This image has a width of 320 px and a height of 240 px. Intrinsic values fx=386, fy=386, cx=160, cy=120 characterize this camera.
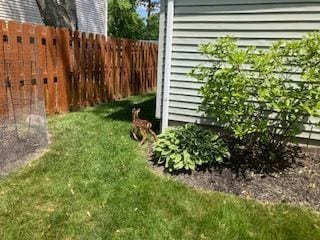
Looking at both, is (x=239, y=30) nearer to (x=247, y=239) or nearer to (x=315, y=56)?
(x=315, y=56)

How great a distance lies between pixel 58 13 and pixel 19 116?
15.5 feet

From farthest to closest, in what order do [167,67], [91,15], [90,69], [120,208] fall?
[91,15]
[90,69]
[167,67]
[120,208]

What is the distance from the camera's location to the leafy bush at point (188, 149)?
4.70 metres

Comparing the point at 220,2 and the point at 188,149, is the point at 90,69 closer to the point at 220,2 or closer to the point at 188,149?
the point at 220,2

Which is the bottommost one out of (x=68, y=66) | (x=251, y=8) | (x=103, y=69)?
(x=103, y=69)

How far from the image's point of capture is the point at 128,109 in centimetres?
883

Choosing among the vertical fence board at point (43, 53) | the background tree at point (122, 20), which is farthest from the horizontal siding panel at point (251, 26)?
the background tree at point (122, 20)

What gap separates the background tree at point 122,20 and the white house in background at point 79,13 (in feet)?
29.3

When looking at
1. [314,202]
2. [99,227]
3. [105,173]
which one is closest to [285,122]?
[314,202]

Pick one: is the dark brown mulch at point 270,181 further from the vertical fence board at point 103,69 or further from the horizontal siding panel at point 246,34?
the vertical fence board at point 103,69

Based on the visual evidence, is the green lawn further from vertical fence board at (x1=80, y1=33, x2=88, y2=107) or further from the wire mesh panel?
vertical fence board at (x1=80, y1=33, x2=88, y2=107)

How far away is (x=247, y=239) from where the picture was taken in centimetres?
342

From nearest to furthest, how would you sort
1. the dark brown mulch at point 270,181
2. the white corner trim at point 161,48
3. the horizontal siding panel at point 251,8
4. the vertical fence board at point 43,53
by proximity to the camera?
the dark brown mulch at point 270,181
the horizontal siding panel at point 251,8
the white corner trim at point 161,48
the vertical fence board at point 43,53

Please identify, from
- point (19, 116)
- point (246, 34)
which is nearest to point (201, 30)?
point (246, 34)
